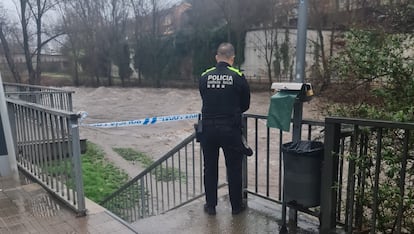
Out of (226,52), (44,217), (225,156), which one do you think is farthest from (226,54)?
(44,217)

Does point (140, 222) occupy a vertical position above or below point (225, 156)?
below

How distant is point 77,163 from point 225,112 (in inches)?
61.0

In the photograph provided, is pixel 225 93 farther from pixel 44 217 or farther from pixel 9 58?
pixel 9 58

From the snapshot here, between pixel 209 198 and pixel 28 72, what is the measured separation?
99.7ft

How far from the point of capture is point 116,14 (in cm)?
4406

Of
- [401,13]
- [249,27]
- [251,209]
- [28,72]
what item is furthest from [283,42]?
[251,209]

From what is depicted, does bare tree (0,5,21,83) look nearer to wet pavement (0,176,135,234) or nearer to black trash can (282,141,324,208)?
wet pavement (0,176,135,234)

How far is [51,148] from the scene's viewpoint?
4.14 metres

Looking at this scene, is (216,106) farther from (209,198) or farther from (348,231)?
(348,231)

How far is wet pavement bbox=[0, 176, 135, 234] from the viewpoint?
3459 mm

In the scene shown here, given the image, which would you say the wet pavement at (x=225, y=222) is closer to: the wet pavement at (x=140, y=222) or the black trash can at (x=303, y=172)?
the wet pavement at (x=140, y=222)

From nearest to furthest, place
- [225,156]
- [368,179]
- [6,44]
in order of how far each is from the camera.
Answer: [368,179], [225,156], [6,44]

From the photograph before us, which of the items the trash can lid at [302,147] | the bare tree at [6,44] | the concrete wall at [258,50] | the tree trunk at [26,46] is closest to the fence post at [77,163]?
the trash can lid at [302,147]

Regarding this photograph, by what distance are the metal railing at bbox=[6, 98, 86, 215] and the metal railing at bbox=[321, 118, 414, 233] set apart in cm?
237
